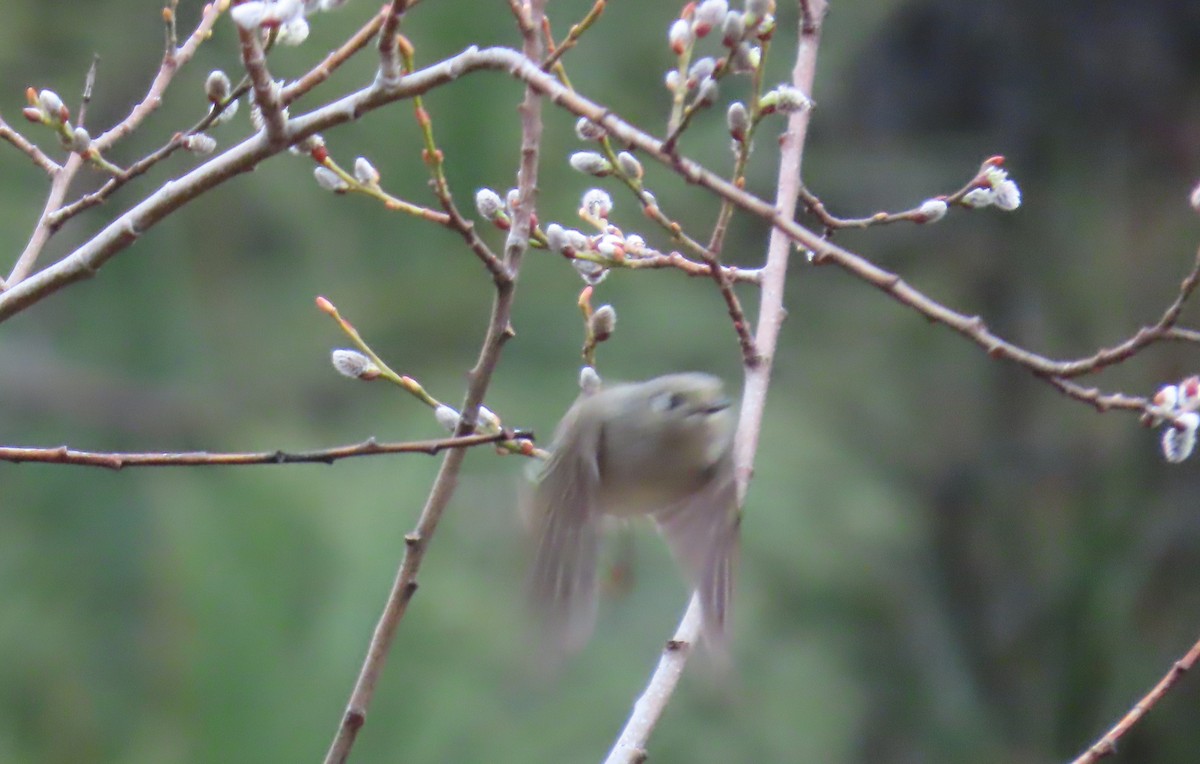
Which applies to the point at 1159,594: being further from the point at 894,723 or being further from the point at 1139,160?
the point at 1139,160

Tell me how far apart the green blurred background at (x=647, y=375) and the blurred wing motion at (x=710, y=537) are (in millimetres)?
2406

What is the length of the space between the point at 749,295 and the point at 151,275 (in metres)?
1.87

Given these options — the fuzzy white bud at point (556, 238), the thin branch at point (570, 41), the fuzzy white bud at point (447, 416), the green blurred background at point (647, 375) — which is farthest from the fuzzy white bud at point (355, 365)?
the green blurred background at point (647, 375)

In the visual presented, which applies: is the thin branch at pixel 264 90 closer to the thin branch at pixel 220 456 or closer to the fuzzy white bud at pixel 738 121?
the thin branch at pixel 220 456

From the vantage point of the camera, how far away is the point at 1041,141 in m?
4.49

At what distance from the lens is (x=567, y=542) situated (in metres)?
1.21

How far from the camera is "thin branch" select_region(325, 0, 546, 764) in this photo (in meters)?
0.98

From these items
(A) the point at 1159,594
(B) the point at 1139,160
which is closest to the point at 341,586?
(A) the point at 1159,594

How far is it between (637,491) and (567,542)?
184mm

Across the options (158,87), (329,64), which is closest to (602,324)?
(329,64)

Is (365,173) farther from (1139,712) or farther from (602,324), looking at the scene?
(1139,712)

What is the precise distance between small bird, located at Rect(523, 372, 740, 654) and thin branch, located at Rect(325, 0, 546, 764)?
0.13 meters

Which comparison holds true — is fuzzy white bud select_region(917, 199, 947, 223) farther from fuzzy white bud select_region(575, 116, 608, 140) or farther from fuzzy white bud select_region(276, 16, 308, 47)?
fuzzy white bud select_region(276, 16, 308, 47)

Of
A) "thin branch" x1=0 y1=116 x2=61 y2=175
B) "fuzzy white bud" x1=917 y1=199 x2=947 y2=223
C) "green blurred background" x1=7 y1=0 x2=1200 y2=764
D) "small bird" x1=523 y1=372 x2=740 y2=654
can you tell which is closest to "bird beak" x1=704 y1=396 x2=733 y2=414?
"small bird" x1=523 y1=372 x2=740 y2=654
